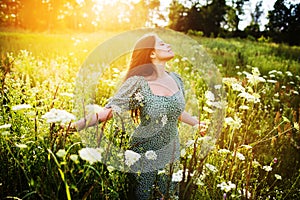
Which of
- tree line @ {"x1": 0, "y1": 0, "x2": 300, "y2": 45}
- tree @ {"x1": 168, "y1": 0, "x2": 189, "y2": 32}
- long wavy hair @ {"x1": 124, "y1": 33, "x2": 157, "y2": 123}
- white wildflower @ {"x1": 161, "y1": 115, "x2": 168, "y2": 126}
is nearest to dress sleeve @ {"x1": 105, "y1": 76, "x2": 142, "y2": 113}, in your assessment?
long wavy hair @ {"x1": 124, "y1": 33, "x2": 157, "y2": 123}

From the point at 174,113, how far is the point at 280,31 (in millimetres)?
29168

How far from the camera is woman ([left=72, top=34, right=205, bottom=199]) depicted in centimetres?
248

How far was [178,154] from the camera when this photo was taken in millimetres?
2609

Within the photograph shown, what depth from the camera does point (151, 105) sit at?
2.49 m

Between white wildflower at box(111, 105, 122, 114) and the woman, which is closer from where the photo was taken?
white wildflower at box(111, 105, 122, 114)

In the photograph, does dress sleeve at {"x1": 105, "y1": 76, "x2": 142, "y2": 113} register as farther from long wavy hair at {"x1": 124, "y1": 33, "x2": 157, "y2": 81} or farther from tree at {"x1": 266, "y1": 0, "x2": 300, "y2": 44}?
tree at {"x1": 266, "y1": 0, "x2": 300, "y2": 44}

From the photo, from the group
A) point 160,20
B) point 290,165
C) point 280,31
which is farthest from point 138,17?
point 290,165

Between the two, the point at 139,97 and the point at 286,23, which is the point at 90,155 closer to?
the point at 139,97

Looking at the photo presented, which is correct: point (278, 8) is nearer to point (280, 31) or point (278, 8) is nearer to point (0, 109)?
point (280, 31)

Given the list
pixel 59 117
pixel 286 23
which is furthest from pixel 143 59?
pixel 286 23

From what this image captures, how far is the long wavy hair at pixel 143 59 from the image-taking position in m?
2.63

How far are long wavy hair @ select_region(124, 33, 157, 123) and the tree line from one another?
859 inches

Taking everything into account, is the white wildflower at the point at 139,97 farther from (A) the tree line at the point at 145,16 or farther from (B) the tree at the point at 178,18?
(B) the tree at the point at 178,18

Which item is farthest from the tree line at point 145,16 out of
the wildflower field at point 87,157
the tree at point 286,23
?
the wildflower field at point 87,157
